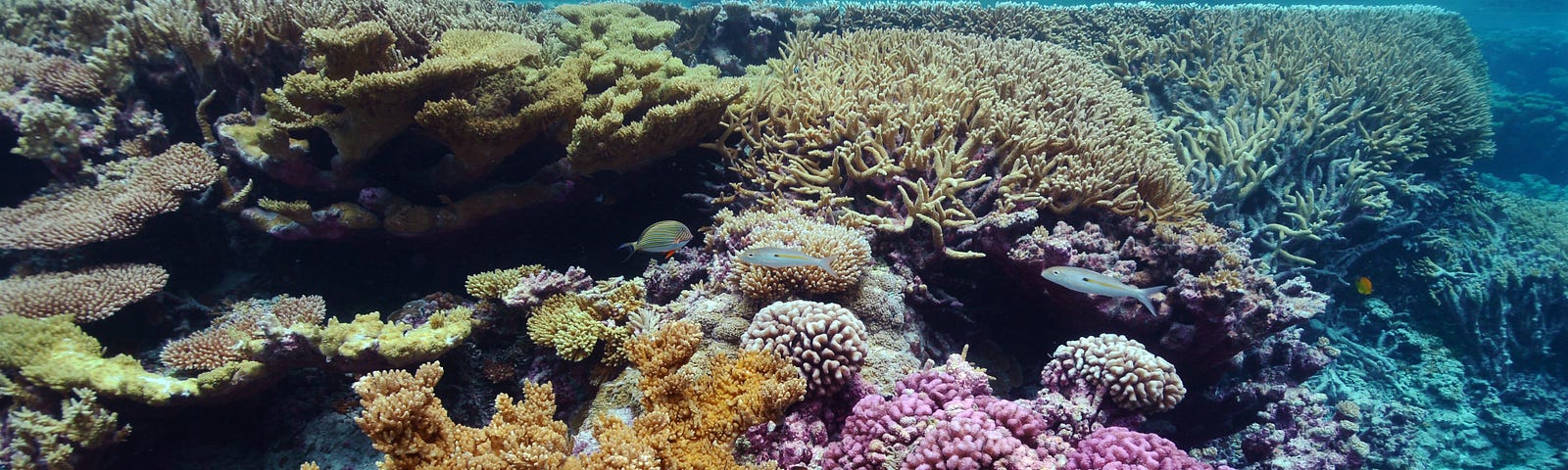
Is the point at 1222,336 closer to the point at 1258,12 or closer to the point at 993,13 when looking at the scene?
the point at 993,13

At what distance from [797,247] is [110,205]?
4362mm

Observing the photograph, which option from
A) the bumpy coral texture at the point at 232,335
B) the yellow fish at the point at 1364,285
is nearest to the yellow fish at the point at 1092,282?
A: the bumpy coral texture at the point at 232,335

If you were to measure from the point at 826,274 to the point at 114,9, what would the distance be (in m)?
6.00

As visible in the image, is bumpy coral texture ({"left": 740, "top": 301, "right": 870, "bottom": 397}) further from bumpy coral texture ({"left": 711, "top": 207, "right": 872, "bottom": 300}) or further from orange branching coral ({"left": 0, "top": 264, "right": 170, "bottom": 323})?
orange branching coral ({"left": 0, "top": 264, "right": 170, "bottom": 323})

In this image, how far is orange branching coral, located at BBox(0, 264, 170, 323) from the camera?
3.50 m

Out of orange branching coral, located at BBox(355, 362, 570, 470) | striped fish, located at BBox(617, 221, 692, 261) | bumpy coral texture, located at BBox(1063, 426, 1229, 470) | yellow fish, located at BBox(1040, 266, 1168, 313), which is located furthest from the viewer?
striped fish, located at BBox(617, 221, 692, 261)

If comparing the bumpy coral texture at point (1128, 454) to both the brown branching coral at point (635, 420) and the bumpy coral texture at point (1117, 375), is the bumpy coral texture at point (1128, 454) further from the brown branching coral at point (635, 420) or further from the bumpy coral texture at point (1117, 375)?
the brown branching coral at point (635, 420)

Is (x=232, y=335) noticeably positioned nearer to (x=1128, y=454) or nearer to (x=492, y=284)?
(x=492, y=284)

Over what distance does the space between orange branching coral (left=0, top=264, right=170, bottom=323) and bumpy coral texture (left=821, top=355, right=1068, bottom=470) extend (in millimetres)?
4291

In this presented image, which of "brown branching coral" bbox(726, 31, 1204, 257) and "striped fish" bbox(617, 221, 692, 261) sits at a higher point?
"brown branching coral" bbox(726, 31, 1204, 257)

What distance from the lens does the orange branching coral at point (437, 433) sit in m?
2.40

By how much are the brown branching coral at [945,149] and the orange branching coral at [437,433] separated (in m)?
2.35

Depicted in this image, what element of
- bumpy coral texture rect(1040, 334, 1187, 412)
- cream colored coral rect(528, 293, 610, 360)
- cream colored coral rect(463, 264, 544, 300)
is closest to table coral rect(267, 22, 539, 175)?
cream colored coral rect(463, 264, 544, 300)

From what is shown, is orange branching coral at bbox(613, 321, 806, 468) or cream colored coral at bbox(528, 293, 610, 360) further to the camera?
cream colored coral at bbox(528, 293, 610, 360)
